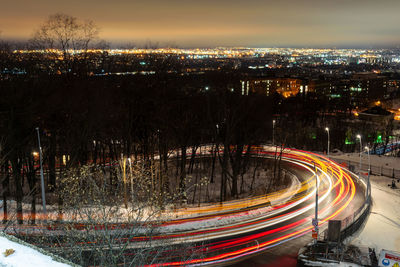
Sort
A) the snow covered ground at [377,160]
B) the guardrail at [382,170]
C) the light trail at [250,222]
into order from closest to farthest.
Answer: the light trail at [250,222]
the guardrail at [382,170]
the snow covered ground at [377,160]

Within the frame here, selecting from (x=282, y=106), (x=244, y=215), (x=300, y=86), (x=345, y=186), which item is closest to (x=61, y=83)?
(x=244, y=215)

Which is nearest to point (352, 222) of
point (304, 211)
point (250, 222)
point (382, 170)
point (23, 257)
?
point (304, 211)

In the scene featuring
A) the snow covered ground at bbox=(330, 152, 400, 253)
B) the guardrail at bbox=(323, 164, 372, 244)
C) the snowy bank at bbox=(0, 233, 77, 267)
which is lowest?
the snow covered ground at bbox=(330, 152, 400, 253)

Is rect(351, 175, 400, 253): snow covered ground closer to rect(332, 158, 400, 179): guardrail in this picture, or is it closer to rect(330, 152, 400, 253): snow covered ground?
rect(330, 152, 400, 253): snow covered ground

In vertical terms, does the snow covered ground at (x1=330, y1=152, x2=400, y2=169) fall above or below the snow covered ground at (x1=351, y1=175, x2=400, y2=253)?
above

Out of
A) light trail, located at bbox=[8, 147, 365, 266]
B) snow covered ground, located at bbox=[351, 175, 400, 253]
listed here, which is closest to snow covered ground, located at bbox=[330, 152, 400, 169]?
light trail, located at bbox=[8, 147, 365, 266]

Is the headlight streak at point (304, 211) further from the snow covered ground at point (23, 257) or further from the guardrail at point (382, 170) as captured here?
the snow covered ground at point (23, 257)

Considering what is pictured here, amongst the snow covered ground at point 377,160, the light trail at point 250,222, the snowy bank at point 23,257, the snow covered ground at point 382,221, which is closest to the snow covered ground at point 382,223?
the snow covered ground at point 382,221

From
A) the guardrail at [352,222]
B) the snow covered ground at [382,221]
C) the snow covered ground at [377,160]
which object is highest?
the guardrail at [352,222]
